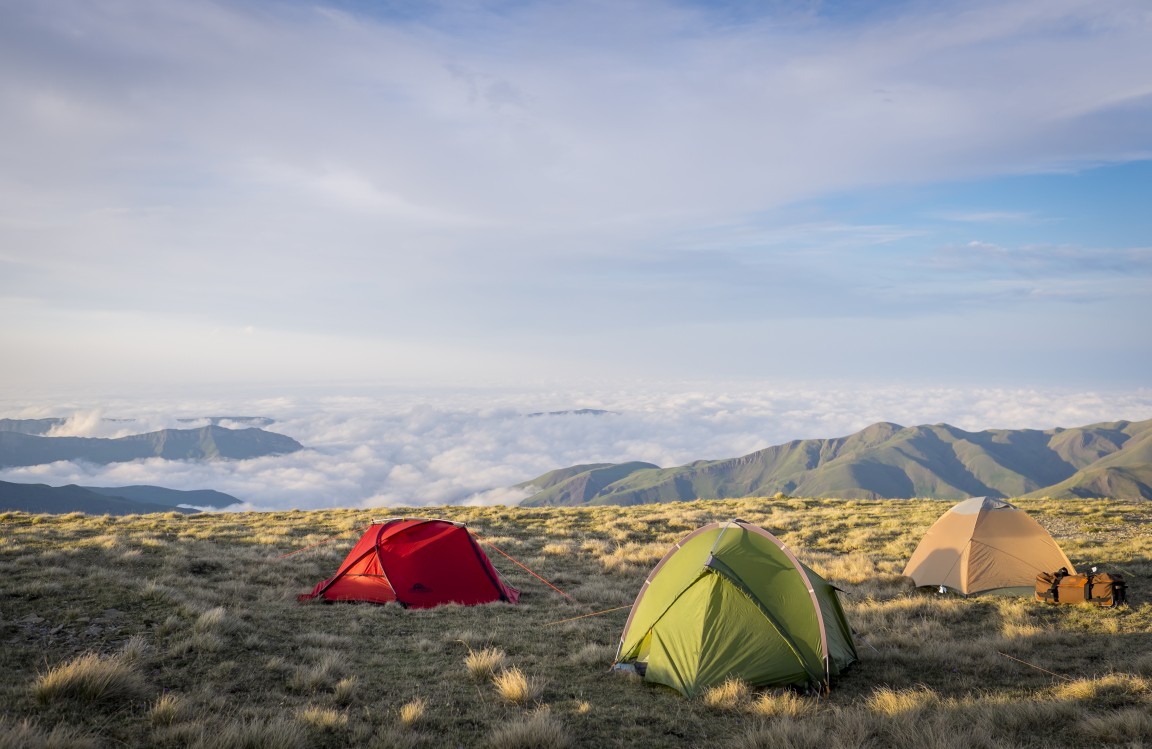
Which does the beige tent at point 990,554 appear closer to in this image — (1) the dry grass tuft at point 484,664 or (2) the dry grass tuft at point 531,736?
(1) the dry grass tuft at point 484,664

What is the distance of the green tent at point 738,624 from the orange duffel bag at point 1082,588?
6.71m

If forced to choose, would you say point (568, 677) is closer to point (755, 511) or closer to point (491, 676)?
point (491, 676)

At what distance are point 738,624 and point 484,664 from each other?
401cm

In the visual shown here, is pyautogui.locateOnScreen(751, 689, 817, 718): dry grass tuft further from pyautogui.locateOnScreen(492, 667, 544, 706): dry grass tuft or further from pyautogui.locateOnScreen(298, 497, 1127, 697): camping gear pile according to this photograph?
pyautogui.locateOnScreen(492, 667, 544, 706): dry grass tuft

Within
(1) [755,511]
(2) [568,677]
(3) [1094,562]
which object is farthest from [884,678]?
(1) [755,511]

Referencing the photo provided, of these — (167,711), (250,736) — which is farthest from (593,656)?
(167,711)

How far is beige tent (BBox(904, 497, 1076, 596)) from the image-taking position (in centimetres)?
1549

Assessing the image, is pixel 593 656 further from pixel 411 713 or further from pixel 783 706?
pixel 411 713

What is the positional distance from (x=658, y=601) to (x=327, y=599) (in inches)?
340

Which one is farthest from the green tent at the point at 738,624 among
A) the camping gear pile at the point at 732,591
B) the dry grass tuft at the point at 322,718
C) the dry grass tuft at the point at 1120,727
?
the dry grass tuft at the point at 322,718

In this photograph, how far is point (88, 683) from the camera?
24.7 feet

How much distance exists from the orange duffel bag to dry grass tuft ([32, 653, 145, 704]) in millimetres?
17356

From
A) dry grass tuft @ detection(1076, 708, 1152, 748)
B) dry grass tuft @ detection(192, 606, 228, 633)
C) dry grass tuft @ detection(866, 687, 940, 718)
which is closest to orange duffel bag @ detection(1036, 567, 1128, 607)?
dry grass tuft @ detection(1076, 708, 1152, 748)

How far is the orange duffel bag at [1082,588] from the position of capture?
13578mm
